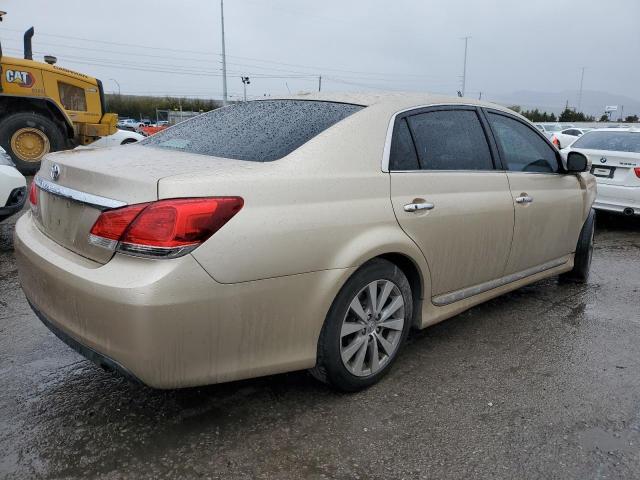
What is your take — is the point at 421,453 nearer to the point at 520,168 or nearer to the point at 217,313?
the point at 217,313

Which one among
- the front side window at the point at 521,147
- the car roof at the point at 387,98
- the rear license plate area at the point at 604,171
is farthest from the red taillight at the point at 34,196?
the rear license plate area at the point at 604,171

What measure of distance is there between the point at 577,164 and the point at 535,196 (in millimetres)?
666

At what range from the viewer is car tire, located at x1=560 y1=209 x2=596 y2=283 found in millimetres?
4707

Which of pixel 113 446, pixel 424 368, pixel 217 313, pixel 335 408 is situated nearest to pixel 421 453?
pixel 335 408

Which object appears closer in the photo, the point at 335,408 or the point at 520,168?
the point at 335,408

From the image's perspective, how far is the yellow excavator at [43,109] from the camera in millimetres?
10289

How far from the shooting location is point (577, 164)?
14.0 ft

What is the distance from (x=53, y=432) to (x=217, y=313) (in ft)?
3.36

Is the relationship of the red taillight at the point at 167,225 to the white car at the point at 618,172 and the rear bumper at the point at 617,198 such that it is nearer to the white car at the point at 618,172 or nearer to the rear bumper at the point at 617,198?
the white car at the point at 618,172

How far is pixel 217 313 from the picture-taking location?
2.23 m

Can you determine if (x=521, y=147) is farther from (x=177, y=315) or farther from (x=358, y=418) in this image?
(x=177, y=315)

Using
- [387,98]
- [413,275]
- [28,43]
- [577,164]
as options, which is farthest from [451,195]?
[28,43]

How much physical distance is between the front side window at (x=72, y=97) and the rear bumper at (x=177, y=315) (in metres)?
10.7

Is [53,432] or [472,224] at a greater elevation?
[472,224]
